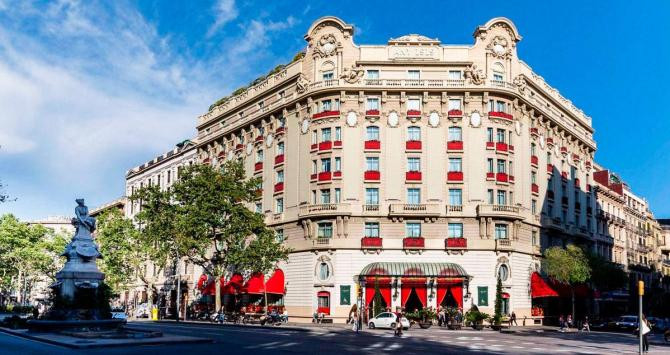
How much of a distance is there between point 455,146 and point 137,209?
53.4 m

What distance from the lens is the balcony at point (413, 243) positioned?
62.1 meters

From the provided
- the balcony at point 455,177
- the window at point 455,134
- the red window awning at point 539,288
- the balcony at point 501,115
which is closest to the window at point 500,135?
the balcony at point 501,115

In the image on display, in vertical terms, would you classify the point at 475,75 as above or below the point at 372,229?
above

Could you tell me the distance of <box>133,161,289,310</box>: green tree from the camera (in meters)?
60.3

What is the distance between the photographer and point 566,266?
64188 millimetres

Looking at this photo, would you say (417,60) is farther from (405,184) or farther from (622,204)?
(622,204)

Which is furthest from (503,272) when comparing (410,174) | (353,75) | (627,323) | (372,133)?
(353,75)

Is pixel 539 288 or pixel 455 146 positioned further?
pixel 539 288

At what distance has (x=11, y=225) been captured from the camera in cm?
9394

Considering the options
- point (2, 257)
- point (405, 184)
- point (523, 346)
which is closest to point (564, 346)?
point (523, 346)

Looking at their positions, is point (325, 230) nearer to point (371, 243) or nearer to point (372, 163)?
point (371, 243)

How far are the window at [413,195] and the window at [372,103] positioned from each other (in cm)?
829

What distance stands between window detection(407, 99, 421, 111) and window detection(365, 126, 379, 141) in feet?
12.0

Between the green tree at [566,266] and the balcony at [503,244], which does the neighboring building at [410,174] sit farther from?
the green tree at [566,266]
